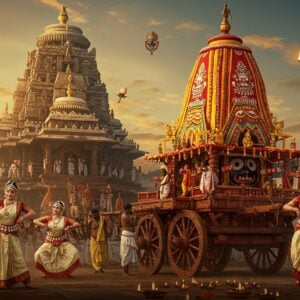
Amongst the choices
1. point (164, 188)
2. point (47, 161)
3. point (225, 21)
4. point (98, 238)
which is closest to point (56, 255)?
point (164, 188)

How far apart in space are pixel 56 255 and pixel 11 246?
10.9 ft

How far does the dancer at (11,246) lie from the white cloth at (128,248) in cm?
539

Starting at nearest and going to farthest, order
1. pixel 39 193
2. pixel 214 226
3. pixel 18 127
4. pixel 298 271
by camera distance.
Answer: pixel 298 271
pixel 214 226
pixel 39 193
pixel 18 127

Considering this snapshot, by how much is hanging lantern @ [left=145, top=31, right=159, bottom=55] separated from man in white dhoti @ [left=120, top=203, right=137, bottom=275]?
13594 millimetres

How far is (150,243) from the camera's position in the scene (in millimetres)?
17406

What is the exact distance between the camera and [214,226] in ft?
51.2

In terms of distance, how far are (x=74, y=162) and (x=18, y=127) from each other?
7454mm

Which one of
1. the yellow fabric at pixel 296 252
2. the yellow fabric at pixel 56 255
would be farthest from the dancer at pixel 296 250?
the yellow fabric at pixel 56 255

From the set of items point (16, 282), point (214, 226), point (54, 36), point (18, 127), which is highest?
point (54, 36)

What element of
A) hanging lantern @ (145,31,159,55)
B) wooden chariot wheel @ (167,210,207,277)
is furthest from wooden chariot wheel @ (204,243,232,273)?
hanging lantern @ (145,31,159,55)

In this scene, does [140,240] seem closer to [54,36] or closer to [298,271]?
[298,271]

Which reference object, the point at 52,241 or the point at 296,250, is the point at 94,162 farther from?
the point at 296,250

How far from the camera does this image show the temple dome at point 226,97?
17391 millimetres

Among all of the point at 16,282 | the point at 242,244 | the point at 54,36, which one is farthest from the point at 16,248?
the point at 54,36
